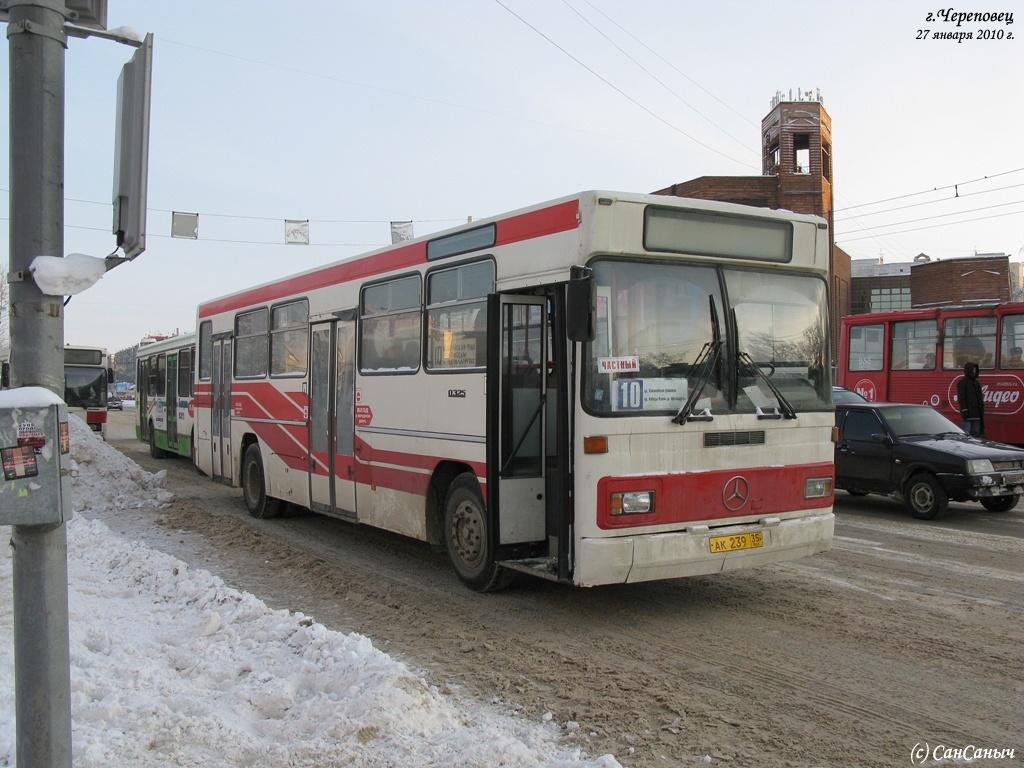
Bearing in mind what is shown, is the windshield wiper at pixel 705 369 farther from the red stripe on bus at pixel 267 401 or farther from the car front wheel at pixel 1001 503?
the car front wheel at pixel 1001 503

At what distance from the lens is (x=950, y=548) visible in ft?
32.6

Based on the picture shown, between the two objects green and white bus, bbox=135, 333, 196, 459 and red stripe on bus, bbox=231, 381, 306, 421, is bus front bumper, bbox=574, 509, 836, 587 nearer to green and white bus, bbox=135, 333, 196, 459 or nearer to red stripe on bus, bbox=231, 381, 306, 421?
red stripe on bus, bbox=231, 381, 306, 421

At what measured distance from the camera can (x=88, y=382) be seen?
28.2 metres

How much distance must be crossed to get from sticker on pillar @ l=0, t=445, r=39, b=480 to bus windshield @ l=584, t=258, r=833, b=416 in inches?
160

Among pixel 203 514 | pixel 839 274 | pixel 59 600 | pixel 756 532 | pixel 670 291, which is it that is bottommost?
pixel 203 514

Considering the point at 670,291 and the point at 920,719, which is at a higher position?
the point at 670,291

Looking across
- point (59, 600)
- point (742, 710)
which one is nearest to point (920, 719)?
point (742, 710)

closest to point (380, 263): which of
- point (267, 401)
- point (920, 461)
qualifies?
point (267, 401)

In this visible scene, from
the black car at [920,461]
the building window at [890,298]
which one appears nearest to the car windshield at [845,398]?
the black car at [920,461]

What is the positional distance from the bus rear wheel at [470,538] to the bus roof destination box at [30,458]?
4.57 m

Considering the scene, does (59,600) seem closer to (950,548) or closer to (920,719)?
(920,719)

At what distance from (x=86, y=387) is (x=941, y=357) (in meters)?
24.3

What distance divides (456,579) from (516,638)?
2022mm

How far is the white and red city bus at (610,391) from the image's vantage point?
6473 millimetres
